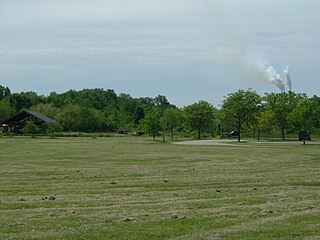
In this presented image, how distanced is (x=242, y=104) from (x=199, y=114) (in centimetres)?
1644

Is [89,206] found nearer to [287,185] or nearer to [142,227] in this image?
[142,227]

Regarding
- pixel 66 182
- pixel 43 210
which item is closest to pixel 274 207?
pixel 43 210

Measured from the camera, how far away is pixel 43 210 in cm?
1573

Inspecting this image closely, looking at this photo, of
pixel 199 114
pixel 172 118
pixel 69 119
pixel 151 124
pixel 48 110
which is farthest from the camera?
pixel 48 110

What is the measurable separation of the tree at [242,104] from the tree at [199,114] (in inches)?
518

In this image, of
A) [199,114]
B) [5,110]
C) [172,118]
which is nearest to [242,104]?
[199,114]

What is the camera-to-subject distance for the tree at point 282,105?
9481 centimetres

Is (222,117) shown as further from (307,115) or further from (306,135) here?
(307,115)

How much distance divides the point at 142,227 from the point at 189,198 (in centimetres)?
530

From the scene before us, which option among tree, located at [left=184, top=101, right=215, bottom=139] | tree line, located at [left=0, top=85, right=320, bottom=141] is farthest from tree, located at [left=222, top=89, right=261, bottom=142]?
tree, located at [left=184, top=101, right=215, bottom=139]

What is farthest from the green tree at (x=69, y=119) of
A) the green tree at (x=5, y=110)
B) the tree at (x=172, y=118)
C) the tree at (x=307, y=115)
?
the tree at (x=307, y=115)

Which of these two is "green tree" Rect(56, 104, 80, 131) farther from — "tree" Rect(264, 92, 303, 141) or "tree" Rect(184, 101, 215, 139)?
"tree" Rect(264, 92, 303, 141)

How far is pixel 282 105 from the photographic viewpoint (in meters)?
95.2

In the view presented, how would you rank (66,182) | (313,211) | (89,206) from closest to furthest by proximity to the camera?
(313,211) → (89,206) → (66,182)
